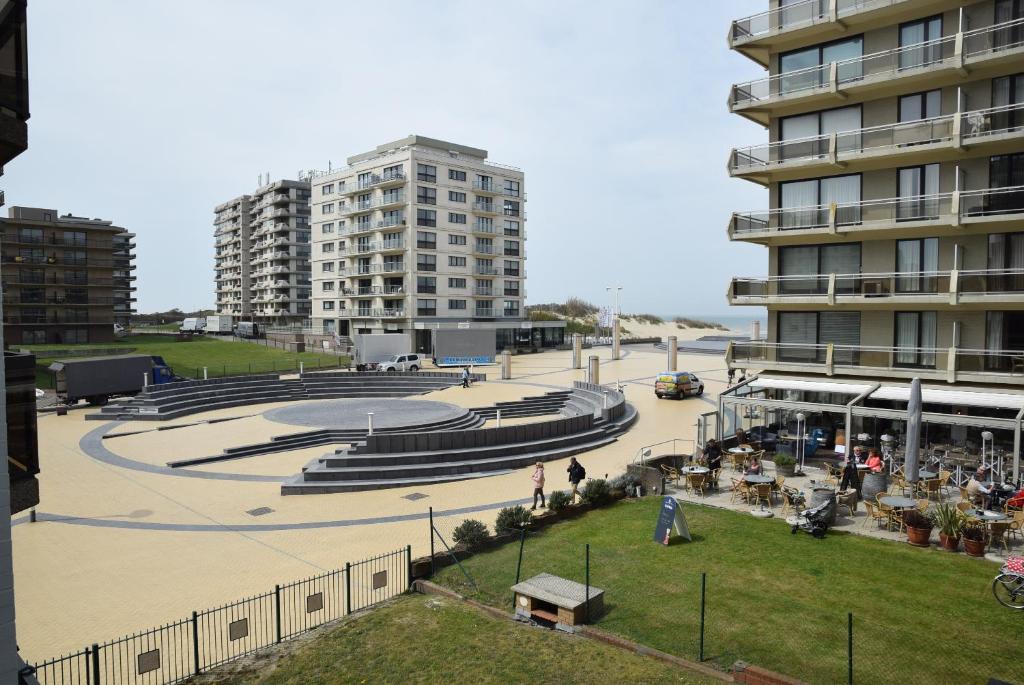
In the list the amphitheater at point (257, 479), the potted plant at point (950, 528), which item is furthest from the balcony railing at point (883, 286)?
the potted plant at point (950, 528)

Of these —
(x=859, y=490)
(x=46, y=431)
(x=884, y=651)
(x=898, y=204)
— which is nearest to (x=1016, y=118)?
(x=898, y=204)

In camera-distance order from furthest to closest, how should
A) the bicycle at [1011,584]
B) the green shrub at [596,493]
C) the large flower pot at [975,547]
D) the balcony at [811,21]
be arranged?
the balcony at [811,21] → the green shrub at [596,493] → the large flower pot at [975,547] → the bicycle at [1011,584]

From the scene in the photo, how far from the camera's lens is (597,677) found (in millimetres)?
9547

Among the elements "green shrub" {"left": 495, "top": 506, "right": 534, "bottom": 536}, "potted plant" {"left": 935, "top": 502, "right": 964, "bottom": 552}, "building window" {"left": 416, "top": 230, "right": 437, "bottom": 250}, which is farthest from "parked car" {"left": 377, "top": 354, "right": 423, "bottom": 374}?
"potted plant" {"left": 935, "top": 502, "right": 964, "bottom": 552}

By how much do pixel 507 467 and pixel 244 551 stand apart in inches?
436

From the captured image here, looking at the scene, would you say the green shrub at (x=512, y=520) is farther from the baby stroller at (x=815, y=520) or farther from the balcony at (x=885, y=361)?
the balcony at (x=885, y=361)

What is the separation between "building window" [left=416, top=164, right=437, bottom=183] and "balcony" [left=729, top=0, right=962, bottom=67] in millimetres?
49575

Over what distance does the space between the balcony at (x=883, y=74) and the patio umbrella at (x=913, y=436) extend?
495 inches

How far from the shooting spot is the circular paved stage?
104ft

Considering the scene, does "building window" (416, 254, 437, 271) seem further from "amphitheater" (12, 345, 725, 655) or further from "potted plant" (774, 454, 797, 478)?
"potted plant" (774, 454, 797, 478)

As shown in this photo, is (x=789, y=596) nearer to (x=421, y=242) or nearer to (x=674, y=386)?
(x=674, y=386)

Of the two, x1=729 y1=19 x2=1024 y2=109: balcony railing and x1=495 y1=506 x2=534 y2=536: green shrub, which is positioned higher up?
x1=729 y1=19 x2=1024 y2=109: balcony railing

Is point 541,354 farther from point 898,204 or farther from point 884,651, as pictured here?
point 884,651

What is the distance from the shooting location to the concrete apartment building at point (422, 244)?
7331 cm
